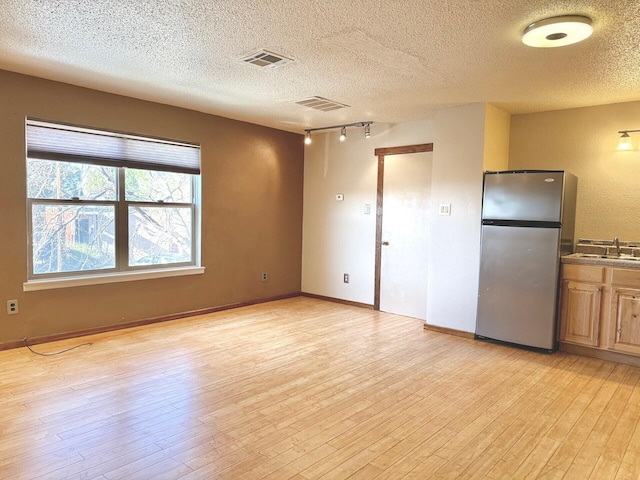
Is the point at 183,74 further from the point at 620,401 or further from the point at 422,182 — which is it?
the point at 620,401

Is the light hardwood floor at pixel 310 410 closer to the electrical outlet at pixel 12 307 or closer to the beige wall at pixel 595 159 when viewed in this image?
the electrical outlet at pixel 12 307

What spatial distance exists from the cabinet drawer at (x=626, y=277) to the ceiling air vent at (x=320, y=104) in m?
3.00

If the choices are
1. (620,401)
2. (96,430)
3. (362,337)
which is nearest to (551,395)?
(620,401)

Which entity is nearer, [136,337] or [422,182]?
[136,337]

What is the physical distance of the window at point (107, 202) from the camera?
154 inches

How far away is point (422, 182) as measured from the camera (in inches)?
200

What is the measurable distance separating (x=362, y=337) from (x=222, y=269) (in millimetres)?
2046

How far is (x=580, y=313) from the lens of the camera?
12.6 feet

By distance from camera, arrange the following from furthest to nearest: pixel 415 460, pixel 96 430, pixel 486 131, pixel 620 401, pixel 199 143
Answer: pixel 199 143, pixel 486 131, pixel 620 401, pixel 96 430, pixel 415 460

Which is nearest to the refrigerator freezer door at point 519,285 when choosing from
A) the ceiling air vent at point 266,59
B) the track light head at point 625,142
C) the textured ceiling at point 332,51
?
the track light head at point 625,142

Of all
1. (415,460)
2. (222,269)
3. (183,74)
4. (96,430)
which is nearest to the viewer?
(415,460)

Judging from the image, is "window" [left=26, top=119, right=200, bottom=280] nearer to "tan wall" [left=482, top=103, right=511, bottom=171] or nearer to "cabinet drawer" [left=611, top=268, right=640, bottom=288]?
"tan wall" [left=482, top=103, right=511, bottom=171]

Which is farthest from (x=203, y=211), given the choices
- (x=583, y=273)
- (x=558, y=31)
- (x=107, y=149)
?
(x=583, y=273)

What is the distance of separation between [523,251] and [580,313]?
730mm
